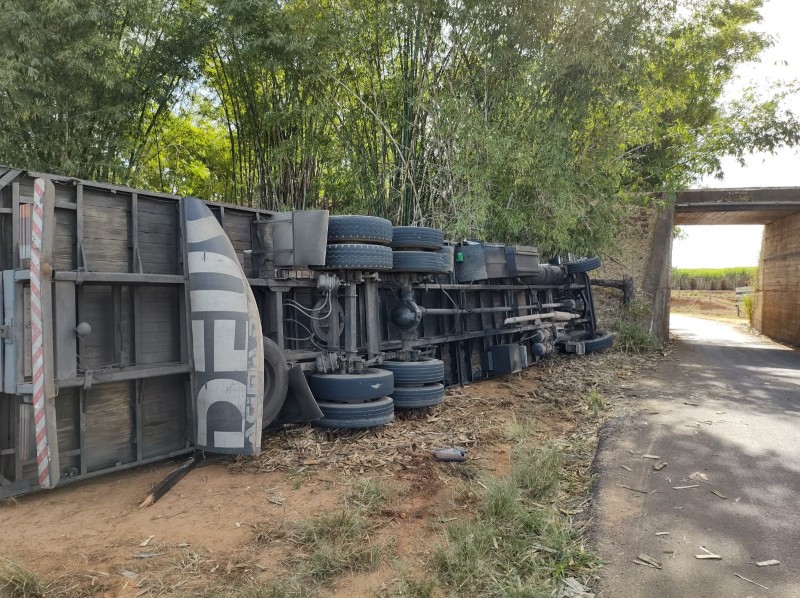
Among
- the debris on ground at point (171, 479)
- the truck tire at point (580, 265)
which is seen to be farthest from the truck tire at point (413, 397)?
the truck tire at point (580, 265)

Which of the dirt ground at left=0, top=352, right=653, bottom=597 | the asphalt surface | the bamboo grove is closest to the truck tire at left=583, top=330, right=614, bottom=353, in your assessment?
the bamboo grove

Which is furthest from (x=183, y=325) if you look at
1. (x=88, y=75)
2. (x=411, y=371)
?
(x=88, y=75)

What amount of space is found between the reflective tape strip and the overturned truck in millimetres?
10

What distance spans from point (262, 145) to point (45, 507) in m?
10.7

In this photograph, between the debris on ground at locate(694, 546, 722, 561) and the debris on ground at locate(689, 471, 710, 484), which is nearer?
the debris on ground at locate(694, 546, 722, 561)

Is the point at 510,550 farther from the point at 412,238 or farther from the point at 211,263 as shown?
the point at 412,238

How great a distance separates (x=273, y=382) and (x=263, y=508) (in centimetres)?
148

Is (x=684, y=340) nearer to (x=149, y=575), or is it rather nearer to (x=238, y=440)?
(x=238, y=440)

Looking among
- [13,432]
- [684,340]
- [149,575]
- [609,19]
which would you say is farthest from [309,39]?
[684,340]

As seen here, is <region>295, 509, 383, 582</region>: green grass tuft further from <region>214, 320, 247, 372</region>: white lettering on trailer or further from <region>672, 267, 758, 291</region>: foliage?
<region>672, 267, 758, 291</region>: foliage

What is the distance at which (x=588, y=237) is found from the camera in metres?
14.1

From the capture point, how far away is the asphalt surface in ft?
10.2

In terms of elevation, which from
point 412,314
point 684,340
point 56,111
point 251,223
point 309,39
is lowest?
point 684,340

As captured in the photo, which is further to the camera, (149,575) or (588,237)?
(588,237)
